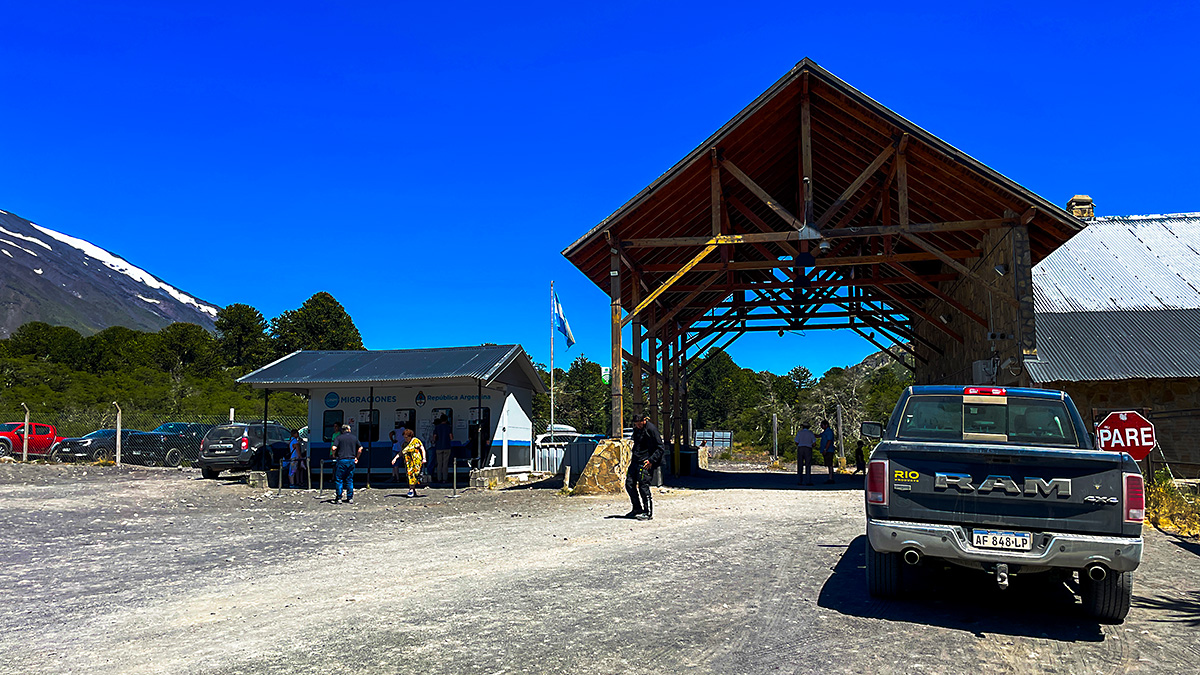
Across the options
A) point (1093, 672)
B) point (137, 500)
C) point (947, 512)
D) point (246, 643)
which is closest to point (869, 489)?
point (947, 512)

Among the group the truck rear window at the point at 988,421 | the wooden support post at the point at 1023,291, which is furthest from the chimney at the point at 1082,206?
the truck rear window at the point at 988,421

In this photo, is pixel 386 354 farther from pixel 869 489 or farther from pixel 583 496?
pixel 869 489

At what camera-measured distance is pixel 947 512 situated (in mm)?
6172

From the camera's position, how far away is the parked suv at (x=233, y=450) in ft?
79.0

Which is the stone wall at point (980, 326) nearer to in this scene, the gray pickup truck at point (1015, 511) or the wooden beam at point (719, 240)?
the wooden beam at point (719, 240)

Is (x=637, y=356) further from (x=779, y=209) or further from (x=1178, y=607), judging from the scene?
(x=1178, y=607)

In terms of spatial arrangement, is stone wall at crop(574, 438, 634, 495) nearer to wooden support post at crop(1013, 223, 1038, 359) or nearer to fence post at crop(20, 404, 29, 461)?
wooden support post at crop(1013, 223, 1038, 359)

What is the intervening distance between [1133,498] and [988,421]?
1.78m

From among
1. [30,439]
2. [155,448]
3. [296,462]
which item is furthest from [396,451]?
[30,439]

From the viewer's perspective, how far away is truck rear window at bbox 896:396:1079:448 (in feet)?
24.0

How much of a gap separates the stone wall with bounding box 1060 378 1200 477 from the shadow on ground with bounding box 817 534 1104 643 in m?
12.7

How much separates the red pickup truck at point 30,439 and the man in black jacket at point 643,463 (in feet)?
89.6

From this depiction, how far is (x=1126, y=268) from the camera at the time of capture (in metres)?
23.2

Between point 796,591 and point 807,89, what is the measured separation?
13.7m
